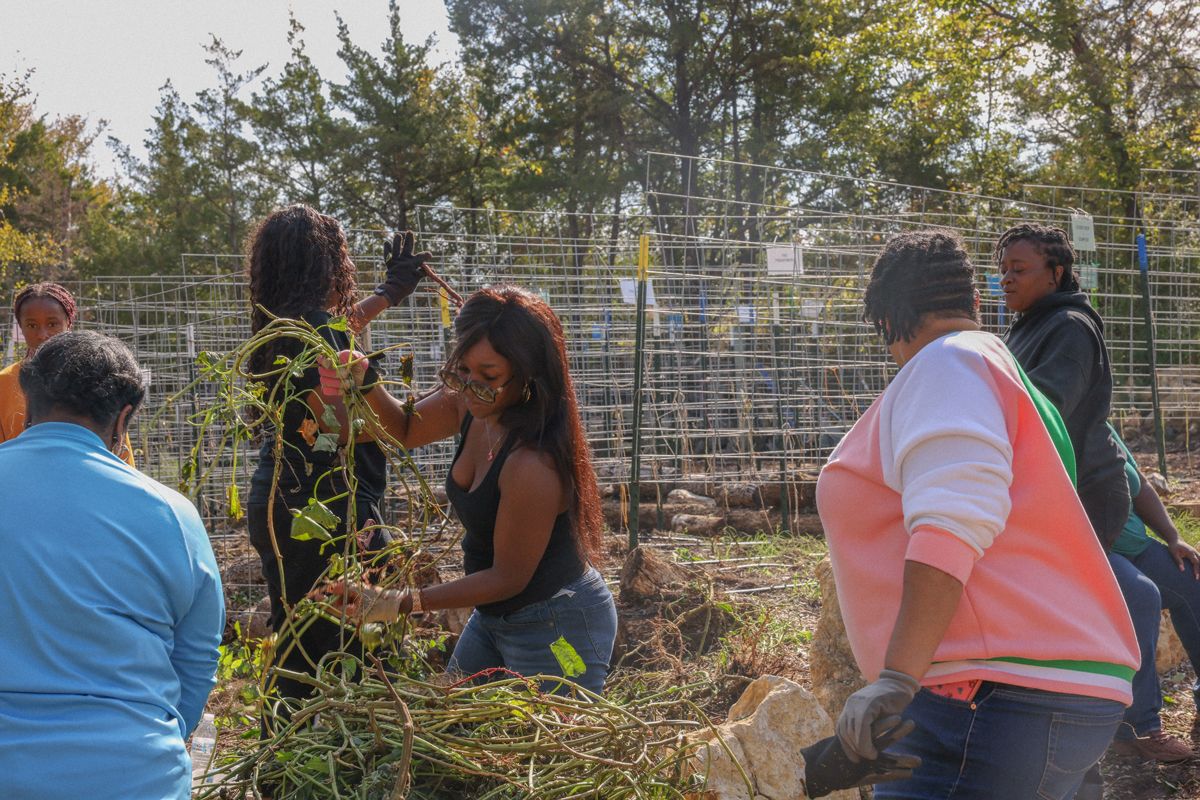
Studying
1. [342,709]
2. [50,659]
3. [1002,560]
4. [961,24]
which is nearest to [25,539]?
[50,659]

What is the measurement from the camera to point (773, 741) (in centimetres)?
262

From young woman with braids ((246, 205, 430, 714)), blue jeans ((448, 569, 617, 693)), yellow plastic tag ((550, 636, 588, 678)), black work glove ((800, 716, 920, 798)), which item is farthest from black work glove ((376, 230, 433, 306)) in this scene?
black work glove ((800, 716, 920, 798))

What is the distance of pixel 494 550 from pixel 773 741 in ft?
2.76

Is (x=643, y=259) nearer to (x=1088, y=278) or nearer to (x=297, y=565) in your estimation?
(x=297, y=565)

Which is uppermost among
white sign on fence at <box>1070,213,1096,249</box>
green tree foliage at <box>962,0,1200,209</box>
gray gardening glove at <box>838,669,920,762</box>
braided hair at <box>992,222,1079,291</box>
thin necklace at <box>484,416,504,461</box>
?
green tree foliage at <box>962,0,1200,209</box>

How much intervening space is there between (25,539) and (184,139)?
24630 mm

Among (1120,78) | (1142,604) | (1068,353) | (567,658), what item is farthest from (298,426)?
(1120,78)

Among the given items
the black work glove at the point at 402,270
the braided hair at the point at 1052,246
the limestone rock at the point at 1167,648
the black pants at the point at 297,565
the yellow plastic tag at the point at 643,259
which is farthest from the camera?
the yellow plastic tag at the point at 643,259

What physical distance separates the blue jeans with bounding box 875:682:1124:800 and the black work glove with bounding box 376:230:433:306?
2185mm

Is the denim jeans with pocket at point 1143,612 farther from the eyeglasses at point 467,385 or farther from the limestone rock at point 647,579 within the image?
the limestone rock at point 647,579

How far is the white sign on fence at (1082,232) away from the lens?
7066 millimetres

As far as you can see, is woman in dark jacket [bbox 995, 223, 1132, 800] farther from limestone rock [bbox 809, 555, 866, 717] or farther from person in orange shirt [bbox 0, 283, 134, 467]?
person in orange shirt [bbox 0, 283, 134, 467]

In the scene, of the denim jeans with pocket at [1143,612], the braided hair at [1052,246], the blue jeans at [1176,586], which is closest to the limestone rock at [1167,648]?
the blue jeans at [1176,586]

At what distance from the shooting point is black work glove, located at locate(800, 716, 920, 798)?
64.5 inches
